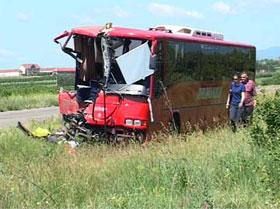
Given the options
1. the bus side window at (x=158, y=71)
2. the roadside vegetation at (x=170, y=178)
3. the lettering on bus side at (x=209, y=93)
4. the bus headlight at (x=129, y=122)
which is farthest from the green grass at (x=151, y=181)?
the lettering on bus side at (x=209, y=93)

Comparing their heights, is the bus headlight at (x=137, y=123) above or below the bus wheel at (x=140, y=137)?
above

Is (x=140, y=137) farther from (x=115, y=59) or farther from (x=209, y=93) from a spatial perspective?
(x=209, y=93)

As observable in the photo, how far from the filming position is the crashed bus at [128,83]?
16.5 meters

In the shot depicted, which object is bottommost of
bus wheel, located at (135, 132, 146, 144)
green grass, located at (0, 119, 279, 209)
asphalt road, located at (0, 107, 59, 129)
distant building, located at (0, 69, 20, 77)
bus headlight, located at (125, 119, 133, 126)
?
distant building, located at (0, 69, 20, 77)

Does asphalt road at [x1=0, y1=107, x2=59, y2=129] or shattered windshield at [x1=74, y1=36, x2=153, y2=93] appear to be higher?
shattered windshield at [x1=74, y1=36, x2=153, y2=93]

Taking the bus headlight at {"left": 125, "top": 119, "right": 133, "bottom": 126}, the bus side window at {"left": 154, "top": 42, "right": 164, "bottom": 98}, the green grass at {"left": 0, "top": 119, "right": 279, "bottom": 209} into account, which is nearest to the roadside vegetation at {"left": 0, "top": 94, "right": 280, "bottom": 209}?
the green grass at {"left": 0, "top": 119, "right": 279, "bottom": 209}

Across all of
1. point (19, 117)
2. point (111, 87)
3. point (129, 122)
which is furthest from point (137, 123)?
point (19, 117)

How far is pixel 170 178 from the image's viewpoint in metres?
9.12

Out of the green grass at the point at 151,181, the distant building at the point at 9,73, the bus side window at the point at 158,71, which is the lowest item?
the distant building at the point at 9,73

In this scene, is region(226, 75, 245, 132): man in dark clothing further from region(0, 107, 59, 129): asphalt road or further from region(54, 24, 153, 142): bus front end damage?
region(0, 107, 59, 129): asphalt road

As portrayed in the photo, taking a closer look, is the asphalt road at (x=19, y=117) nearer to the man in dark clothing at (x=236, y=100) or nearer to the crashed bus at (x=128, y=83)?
the crashed bus at (x=128, y=83)

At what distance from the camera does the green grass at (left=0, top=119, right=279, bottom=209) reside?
7768 mm

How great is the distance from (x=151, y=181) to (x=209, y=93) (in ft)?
42.0

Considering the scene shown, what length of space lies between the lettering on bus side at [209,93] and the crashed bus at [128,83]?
1.83 feet
